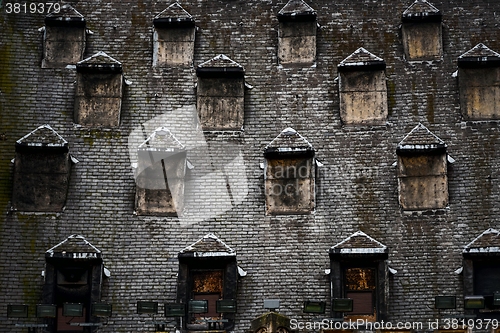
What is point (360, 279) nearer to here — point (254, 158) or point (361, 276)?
point (361, 276)

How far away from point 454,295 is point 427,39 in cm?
1178

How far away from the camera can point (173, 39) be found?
1665 inches

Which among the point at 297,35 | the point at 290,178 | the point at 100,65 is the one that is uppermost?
the point at 297,35

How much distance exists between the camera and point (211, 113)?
40.2 m

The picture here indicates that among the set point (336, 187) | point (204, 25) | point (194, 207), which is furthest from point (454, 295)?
point (204, 25)

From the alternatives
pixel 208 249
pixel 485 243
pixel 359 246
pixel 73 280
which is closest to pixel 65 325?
pixel 73 280

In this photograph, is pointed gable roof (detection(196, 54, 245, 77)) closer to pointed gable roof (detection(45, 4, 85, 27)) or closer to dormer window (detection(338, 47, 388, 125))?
dormer window (detection(338, 47, 388, 125))

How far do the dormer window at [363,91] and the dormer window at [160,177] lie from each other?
272 inches

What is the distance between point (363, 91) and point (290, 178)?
16.3 feet

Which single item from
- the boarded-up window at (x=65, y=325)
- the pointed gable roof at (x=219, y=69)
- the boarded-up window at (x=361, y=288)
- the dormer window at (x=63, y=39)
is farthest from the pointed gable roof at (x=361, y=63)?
the boarded-up window at (x=65, y=325)

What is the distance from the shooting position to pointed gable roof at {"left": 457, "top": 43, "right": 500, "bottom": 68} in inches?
1574

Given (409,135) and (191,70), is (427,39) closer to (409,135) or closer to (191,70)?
(409,135)

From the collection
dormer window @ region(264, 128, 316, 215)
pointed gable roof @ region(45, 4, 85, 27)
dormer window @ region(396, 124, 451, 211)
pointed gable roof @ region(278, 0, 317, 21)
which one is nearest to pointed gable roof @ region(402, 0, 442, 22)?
pointed gable roof @ region(278, 0, 317, 21)

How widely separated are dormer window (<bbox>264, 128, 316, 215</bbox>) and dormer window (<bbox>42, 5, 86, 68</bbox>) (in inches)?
380
